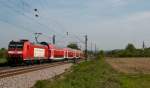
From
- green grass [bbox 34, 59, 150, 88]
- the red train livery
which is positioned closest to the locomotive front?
the red train livery

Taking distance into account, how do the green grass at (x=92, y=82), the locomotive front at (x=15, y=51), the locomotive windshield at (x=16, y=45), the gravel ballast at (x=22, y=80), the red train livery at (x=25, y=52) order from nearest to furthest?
the green grass at (x=92, y=82), the gravel ballast at (x=22, y=80), the locomotive front at (x=15, y=51), the red train livery at (x=25, y=52), the locomotive windshield at (x=16, y=45)

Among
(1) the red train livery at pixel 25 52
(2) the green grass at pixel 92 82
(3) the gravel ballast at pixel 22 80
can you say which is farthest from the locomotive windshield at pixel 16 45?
(2) the green grass at pixel 92 82

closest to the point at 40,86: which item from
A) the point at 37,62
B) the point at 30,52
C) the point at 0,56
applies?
the point at 30,52

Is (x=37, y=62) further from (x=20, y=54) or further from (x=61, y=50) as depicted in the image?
(x=61, y=50)

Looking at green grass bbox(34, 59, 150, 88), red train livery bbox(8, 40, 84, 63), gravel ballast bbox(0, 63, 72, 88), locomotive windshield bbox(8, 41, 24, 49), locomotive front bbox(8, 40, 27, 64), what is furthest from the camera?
locomotive windshield bbox(8, 41, 24, 49)

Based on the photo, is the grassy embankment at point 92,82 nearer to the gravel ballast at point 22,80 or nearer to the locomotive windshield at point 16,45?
the gravel ballast at point 22,80

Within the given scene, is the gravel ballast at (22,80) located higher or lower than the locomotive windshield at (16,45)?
lower

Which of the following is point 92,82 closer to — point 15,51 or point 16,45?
point 15,51

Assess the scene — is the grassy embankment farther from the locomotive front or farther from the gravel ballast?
the locomotive front

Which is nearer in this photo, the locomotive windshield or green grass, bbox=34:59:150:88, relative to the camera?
green grass, bbox=34:59:150:88

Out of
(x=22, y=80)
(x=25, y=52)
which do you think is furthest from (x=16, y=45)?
(x=22, y=80)

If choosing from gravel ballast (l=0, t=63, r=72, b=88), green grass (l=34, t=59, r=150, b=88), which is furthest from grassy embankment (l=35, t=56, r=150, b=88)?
gravel ballast (l=0, t=63, r=72, b=88)

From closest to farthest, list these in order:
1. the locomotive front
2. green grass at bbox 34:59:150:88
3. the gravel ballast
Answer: green grass at bbox 34:59:150:88
the gravel ballast
the locomotive front

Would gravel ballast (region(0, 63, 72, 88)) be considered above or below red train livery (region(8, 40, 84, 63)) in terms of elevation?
below
